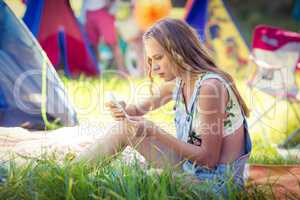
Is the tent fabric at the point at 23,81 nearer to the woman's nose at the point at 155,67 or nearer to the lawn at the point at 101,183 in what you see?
the lawn at the point at 101,183

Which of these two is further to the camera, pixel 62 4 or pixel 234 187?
pixel 62 4

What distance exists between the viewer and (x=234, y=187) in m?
2.21

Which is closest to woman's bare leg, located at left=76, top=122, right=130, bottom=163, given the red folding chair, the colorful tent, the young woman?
the young woman

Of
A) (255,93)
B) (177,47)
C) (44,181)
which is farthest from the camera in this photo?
(255,93)

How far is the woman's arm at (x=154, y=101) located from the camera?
9.09 ft

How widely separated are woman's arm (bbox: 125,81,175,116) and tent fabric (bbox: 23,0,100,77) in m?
2.03

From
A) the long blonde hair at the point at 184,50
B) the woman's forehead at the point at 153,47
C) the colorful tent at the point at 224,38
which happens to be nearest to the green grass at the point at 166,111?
the colorful tent at the point at 224,38

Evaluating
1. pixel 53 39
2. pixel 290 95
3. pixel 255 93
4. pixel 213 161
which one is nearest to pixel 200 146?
pixel 213 161

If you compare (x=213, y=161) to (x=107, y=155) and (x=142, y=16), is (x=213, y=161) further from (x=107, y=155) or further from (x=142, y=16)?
(x=142, y=16)

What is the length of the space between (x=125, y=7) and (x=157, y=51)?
3.77 meters

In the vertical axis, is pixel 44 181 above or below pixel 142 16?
below

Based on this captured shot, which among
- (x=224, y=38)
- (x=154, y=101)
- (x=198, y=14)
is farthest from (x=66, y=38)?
(x=154, y=101)

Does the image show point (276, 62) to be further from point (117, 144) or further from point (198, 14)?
point (117, 144)

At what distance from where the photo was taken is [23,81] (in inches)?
143
